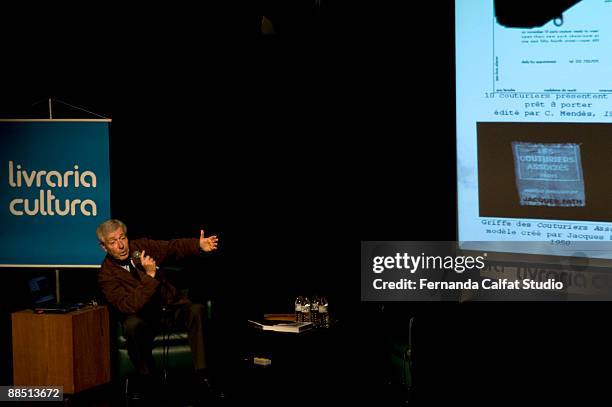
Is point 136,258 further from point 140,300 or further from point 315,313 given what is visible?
point 315,313

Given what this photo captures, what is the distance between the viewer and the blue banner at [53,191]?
5.16 meters

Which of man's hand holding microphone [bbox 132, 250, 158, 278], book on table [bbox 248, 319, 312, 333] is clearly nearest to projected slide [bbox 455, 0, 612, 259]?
book on table [bbox 248, 319, 312, 333]

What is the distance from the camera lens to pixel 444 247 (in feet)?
16.5

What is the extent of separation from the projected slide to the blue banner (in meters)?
2.53

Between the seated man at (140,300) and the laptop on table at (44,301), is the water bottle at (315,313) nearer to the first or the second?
the seated man at (140,300)

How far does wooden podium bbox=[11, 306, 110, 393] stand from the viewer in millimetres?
4852

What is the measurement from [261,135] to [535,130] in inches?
90.1

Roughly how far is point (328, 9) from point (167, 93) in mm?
1284

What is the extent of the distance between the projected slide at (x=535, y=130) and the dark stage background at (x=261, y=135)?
1043mm

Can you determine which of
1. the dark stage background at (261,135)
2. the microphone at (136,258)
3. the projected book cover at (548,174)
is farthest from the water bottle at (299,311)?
the projected book cover at (548,174)

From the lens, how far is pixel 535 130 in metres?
3.68

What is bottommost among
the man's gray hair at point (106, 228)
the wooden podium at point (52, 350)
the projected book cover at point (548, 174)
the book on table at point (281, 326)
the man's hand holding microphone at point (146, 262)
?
the wooden podium at point (52, 350)

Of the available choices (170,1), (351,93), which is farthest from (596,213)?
(170,1)

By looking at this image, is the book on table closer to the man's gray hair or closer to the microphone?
the microphone
